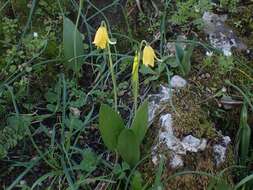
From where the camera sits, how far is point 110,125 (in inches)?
69.1

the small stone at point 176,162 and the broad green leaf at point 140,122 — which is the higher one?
the broad green leaf at point 140,122

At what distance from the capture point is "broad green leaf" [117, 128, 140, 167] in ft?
5.62

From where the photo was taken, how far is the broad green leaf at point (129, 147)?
1.71 metres

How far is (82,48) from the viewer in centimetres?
213

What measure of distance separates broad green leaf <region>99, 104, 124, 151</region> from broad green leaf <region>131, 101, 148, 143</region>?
0.05 meters

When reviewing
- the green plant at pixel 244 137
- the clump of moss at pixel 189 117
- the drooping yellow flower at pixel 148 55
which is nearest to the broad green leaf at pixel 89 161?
the clump of moss at pixel 189 117

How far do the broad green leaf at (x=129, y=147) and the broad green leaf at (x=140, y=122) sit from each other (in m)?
0.05

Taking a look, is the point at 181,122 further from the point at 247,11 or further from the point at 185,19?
the point at 247,11

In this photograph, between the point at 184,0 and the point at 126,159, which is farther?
the point at 184,0

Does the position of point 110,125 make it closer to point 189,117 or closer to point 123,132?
point 123,132

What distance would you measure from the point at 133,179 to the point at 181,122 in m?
0.29

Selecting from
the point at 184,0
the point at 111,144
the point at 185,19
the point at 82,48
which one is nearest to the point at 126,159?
the point at 111,144

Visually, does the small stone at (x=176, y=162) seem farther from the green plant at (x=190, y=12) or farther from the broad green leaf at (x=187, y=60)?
the green plant at (x=190, y=12)

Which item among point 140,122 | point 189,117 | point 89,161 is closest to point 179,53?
point 189,117
